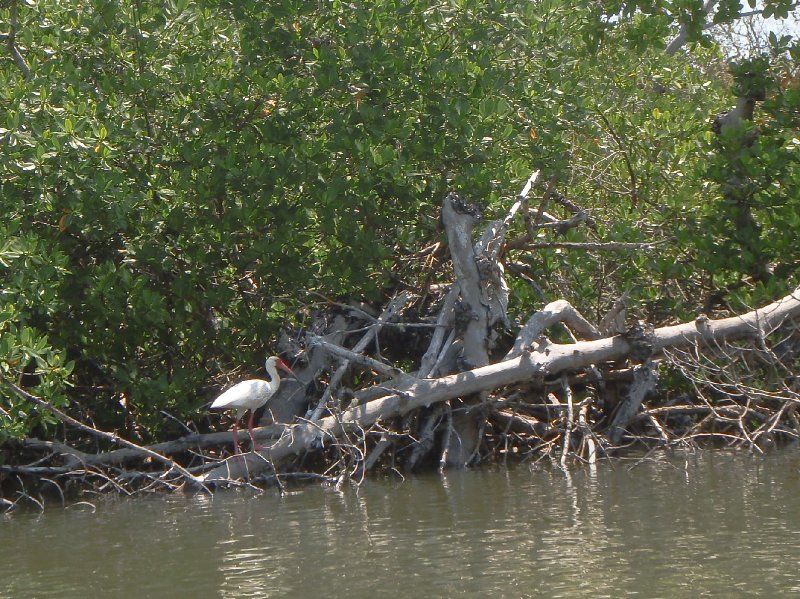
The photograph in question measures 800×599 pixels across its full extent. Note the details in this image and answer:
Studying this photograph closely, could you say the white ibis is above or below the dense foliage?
below

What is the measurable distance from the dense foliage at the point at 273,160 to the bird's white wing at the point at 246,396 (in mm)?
575

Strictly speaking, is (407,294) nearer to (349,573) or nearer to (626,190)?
(626,190)

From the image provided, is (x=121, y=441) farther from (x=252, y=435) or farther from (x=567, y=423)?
(x=567, y=423)

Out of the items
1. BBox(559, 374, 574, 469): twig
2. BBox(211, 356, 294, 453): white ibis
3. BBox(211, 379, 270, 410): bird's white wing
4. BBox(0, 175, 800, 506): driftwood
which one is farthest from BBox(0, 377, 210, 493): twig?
BBox(559, 374, 574, 469): twig

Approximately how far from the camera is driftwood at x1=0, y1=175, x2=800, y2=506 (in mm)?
10391

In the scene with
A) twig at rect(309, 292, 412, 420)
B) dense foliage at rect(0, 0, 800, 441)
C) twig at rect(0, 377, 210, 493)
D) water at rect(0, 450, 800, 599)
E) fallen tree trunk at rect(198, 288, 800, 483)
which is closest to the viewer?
water at rect(0, 450, 800, 599)

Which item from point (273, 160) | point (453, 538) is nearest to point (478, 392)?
point (273, 160)

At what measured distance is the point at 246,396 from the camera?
10.7m

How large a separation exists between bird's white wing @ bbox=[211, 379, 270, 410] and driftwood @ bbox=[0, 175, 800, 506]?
0.28m

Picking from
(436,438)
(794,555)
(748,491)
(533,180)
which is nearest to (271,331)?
(436,438)

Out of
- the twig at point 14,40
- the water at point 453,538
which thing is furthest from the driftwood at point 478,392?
the twig at point 14,40

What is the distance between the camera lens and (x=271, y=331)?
38.2 feet

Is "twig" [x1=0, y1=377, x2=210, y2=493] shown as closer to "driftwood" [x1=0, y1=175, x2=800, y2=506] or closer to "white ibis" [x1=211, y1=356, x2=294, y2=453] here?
"driftwood" [x1=0, y1=175, x2=800, y2=506]

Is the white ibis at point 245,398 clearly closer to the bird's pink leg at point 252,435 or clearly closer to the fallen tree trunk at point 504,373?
the bird's pink leg at point 252,435
